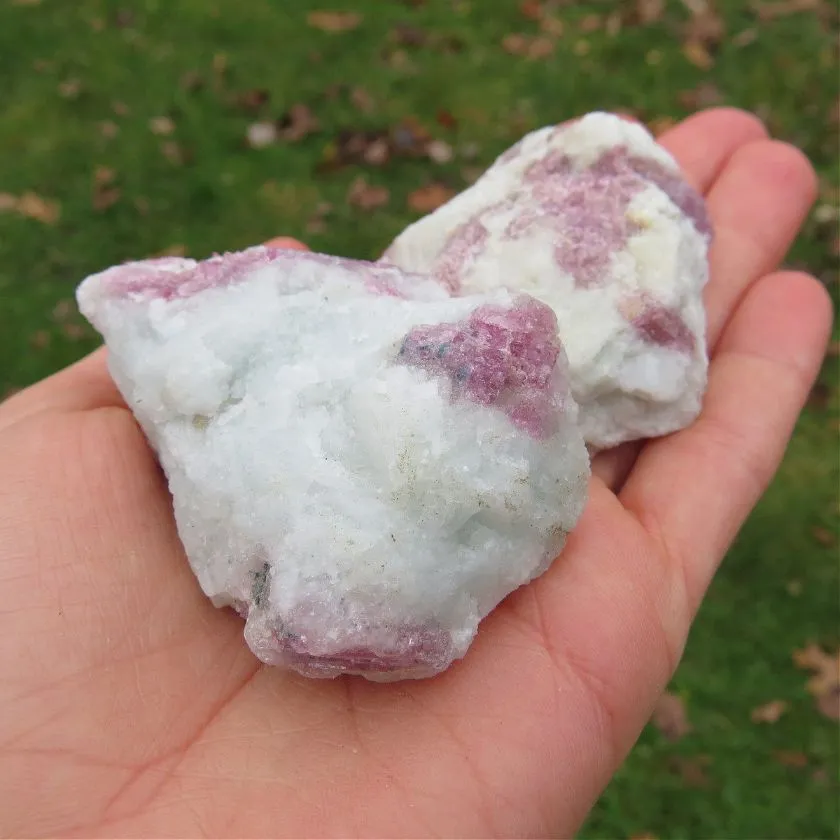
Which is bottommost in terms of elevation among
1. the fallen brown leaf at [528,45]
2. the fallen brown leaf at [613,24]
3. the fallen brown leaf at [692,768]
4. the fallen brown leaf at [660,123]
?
the fallen brown leaf at [692,768]

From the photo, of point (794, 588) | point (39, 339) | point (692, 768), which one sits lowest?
point (692, 768)

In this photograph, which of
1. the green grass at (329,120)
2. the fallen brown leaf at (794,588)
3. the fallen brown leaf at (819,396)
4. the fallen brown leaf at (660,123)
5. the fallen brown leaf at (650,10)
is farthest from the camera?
the fallen brown leaf at (650,10)

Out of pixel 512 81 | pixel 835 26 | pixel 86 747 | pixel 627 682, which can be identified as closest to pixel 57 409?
pixel 86 747

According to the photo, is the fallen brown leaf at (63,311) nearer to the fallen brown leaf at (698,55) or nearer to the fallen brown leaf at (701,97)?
the fallen brown leaf at (701,97)

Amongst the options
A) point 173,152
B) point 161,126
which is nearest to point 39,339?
point 173,152

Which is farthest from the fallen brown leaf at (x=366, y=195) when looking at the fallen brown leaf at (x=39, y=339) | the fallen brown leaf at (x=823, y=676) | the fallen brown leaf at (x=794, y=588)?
the fallen brown leaf at (x=823, y=676)

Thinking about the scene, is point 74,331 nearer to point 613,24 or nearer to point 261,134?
point 261,134
